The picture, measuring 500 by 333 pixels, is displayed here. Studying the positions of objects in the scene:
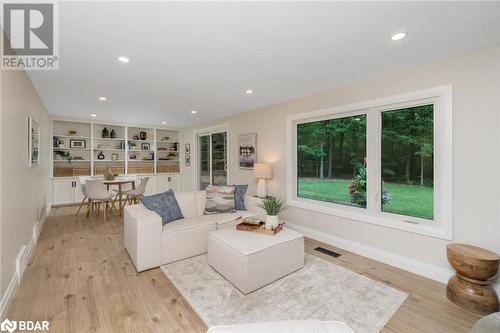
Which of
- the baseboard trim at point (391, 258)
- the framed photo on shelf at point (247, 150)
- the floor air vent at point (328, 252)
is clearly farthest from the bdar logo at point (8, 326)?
the framed photo on shelf at point (247, 150)

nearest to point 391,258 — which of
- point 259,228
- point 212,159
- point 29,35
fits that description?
point 259,228

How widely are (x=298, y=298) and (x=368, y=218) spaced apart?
1526mm

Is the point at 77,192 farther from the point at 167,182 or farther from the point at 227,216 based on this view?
the point at 227,216

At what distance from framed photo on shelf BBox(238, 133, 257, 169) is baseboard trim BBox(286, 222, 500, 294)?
186 cm

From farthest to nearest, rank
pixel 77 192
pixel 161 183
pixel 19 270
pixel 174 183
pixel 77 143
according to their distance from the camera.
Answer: pixel 174 183 < pixel 161 183 < pixel 77 143 < pixel 77 192 < pixel 19 270

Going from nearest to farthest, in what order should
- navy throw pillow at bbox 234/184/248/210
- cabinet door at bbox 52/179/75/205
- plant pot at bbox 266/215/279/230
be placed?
plant pot at bbox 266/215/279/230 < navy throw pillow at bbox 234/184/248/210 < cabinet door at bbox 52/179/75/205

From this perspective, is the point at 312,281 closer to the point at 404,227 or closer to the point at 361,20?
the point at 404,227

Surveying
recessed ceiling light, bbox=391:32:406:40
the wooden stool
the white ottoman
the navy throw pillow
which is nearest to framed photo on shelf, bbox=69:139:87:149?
the navy throw pillow

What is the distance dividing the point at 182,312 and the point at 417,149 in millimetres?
3043

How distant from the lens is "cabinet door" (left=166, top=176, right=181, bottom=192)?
7316 mm

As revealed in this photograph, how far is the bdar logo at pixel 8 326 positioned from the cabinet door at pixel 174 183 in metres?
5.71

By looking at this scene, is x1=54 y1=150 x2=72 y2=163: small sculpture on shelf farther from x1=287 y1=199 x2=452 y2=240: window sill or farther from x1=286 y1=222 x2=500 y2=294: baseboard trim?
x1=286 y1=222 x2=500 y2=294: baseboard trim

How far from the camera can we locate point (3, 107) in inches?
70.1

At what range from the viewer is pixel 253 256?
6.91 ft
